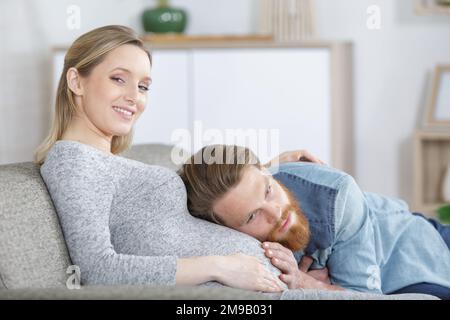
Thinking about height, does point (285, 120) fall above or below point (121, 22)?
below

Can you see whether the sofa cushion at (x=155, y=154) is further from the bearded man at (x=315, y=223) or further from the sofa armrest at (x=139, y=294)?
the sofa armrest at (x=139, y=294)

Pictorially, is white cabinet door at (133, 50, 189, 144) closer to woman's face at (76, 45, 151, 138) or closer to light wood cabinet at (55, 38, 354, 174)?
→ light wood cabinet at (55, 38, 354, 174)

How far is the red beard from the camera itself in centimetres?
111

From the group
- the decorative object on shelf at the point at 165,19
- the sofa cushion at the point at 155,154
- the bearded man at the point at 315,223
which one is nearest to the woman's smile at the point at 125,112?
the bearded man at the point at 315,223

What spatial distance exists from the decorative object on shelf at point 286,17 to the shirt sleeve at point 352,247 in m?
2.10

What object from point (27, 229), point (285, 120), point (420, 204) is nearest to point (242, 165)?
point (27, 229)

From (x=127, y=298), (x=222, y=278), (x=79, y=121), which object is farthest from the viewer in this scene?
(x=79, y=121)

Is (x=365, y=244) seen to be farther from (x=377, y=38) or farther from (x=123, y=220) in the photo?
(x=377, y=38)

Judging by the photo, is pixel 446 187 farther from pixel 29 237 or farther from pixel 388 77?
pixel 29 237

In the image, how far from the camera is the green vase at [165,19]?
10.4 ft

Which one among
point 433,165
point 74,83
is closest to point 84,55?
point 74,83

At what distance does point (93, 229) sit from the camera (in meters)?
1.01

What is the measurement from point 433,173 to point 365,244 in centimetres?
209

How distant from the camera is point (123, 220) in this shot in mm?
1078
